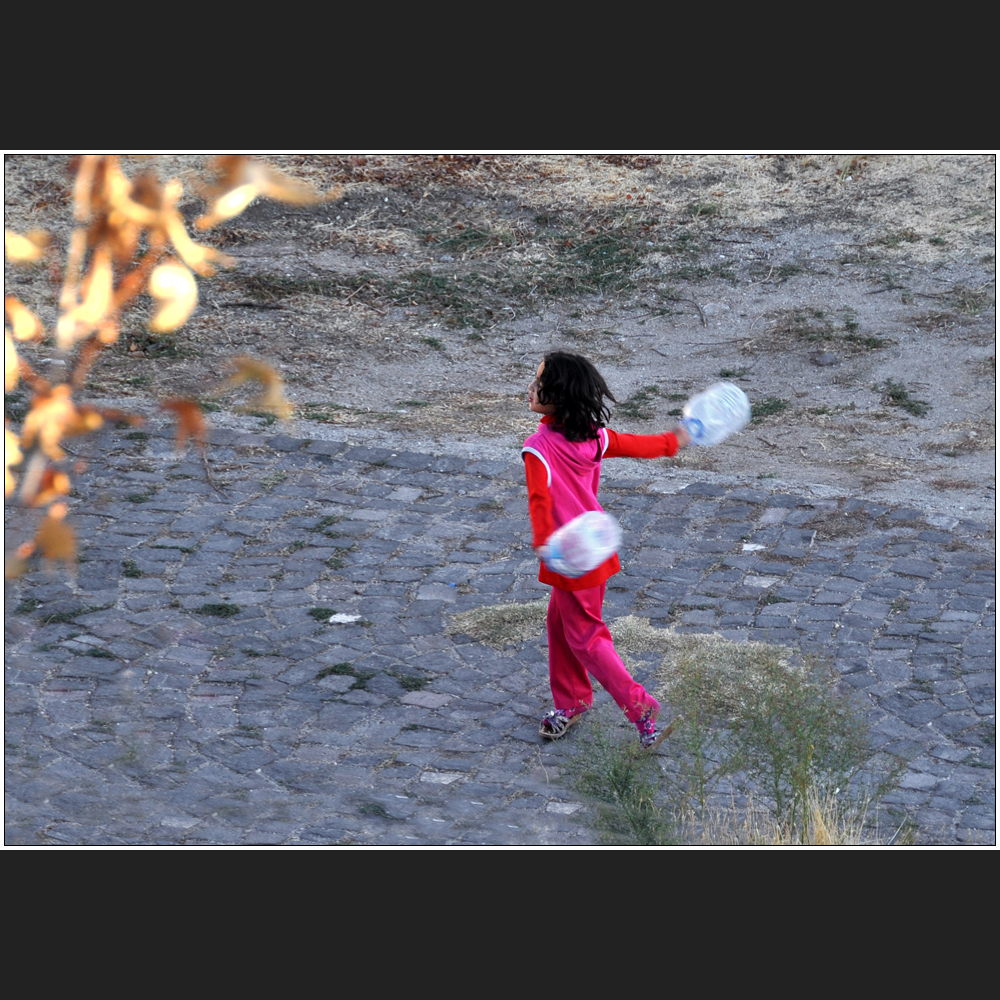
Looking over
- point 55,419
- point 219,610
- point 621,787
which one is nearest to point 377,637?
point 219,610

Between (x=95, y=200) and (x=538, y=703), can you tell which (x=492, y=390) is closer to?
(x=538, y=703)

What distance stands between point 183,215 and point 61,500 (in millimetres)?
5585

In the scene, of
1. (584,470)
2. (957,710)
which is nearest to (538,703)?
(584,470)

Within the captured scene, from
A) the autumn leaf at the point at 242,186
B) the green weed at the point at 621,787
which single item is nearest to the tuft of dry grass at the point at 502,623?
the green weed at the point at 621,787

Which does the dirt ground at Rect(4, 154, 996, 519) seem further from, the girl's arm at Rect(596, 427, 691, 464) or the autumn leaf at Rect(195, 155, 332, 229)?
the autumn leaf at Rect(195, 155, 332, 229)

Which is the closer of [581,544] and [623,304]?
[581,544]

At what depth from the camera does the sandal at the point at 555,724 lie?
5.13 meters

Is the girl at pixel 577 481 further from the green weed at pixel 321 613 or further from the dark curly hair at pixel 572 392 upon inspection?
the green weed at pixel 321 613

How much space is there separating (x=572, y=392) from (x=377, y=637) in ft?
6.12

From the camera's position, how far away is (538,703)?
17.8ft

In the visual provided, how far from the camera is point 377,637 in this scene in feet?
19.3

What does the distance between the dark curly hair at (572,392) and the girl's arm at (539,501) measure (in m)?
0.18

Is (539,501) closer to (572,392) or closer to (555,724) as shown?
(572,392)

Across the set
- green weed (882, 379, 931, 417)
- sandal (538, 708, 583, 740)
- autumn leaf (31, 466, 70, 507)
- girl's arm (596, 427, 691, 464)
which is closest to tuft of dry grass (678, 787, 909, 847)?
sandal (538, 708, 583, 740)
